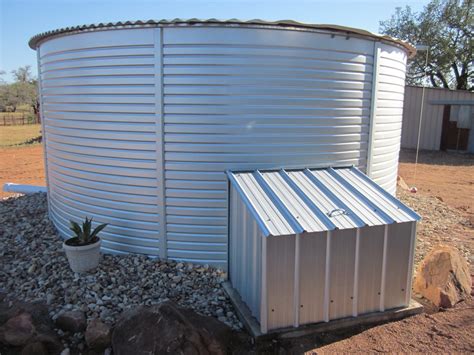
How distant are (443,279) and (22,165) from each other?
13853mm

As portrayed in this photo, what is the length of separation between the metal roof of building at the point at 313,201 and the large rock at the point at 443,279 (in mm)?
916

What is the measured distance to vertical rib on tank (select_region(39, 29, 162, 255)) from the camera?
4754 millimetres

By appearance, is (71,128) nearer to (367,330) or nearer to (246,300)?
(246,300)

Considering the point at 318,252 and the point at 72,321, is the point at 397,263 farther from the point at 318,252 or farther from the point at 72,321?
the point at 72,321

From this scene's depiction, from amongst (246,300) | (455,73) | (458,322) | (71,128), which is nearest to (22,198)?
(71,128)

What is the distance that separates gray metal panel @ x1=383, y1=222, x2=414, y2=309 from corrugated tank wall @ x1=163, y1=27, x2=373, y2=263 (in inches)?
60.3

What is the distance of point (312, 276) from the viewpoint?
3.59 m

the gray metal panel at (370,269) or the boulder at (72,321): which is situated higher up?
the gray metal panel at (370,269)

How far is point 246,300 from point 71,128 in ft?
11.3

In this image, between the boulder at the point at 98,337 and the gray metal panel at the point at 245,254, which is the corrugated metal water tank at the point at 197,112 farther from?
the boulder at the point at 98,337

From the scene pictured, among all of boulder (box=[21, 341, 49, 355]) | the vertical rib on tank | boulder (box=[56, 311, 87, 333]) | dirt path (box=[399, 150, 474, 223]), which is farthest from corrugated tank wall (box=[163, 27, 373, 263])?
dirt path (box=[399, 150, 474, 223])

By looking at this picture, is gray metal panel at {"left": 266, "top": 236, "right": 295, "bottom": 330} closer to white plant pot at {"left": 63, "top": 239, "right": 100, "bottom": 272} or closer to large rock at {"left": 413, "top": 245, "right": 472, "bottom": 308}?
large rock at {"left": 413, "top": 245, "right": 472, "bottom": 308}

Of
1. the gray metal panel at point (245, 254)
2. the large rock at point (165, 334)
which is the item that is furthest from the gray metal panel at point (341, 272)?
the large rock at point (165, 334)

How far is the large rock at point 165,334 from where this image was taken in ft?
10.3
